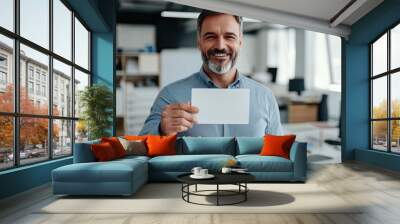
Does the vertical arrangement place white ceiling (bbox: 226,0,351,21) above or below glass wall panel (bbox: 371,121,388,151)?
above

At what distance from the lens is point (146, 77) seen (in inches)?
331

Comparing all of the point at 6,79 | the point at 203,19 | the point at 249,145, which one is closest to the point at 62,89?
the point at 6,79

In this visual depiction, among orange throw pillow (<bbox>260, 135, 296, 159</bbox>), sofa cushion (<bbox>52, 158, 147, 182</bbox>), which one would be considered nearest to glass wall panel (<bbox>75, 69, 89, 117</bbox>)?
sofa cushion (<bbox>52, 158, 147, 182</bbox>)

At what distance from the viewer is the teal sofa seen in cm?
480

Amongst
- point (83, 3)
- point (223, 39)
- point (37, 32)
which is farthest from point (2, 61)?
point (223, 39)

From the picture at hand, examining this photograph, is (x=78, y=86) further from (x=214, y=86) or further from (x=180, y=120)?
(x=214, y=86)

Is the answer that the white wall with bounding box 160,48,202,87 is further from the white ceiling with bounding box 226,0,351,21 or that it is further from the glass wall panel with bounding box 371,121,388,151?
the glass wall panel with bounding box 371,121,388,151

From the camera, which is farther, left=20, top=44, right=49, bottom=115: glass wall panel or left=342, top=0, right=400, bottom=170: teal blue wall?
left=342, top=0, right=400, bottom=170: teal blue wall

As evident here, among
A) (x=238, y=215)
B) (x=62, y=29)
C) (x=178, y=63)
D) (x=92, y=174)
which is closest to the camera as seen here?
(x=238, y=215)

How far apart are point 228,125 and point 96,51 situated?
321 centimetres

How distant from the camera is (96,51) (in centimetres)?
855

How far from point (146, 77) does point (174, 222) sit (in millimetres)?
5095

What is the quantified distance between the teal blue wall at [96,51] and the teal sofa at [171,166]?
65 centimetres

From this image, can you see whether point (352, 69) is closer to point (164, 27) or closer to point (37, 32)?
point (164, 27)
